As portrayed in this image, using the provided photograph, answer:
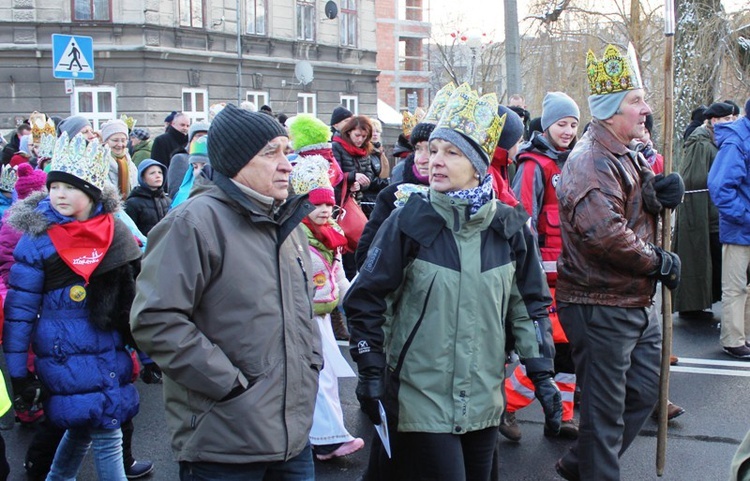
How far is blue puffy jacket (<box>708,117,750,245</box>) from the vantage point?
732 cm

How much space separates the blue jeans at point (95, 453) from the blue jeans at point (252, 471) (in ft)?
4.10

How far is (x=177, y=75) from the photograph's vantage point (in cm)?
2759

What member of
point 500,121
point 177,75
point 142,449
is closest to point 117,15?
point 177,75

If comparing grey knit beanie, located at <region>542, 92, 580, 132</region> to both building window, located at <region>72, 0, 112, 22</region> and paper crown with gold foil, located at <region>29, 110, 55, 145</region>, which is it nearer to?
paper crown with gold foil, located at <region>29, 110, 55, 145</region>

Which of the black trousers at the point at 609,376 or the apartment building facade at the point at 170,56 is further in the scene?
the apartment building facade at the point at 170,56

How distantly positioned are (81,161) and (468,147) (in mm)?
1954

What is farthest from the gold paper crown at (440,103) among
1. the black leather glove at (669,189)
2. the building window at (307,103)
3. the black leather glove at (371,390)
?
the building window at (307,103)

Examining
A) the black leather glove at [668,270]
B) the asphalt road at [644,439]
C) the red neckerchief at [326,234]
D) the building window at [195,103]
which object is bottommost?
the asphalt road at [644,439]

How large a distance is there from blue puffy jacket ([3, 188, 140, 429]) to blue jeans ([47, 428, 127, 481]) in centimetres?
10

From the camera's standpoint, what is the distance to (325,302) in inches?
209

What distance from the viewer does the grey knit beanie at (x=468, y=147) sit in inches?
146

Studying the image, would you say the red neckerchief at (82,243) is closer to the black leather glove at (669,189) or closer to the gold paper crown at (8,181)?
the black leather glove at (669,189)

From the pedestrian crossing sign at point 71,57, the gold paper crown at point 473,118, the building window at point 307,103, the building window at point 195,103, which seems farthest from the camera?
the building window at point 307,103

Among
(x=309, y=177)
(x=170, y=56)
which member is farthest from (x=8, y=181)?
(x=170, y=56)
